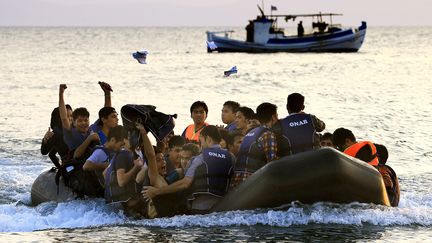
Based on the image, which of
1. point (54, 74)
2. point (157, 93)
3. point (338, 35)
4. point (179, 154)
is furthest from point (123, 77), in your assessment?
point (179, 154)

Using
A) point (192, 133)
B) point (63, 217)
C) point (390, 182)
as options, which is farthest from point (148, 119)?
point (390, 182)

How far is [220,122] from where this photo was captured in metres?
27.6

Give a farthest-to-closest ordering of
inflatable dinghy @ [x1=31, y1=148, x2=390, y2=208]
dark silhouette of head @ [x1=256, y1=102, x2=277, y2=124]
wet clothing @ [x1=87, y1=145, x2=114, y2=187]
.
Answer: wet clothing @ [x1=87, y1=145, x2=114, y2=187]
dark silhouette of head @ [x1=256, y1=102, x2=277, y2=124]
inflatable dinghy @ [x1=31, y1=148, x2=390, y2=208]

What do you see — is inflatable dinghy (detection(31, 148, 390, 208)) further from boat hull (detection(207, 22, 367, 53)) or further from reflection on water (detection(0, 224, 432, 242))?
boat hull (detection(207, 22, 367, 53))

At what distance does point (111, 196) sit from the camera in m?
12.7

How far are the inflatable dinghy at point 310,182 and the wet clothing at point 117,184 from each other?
1348mm

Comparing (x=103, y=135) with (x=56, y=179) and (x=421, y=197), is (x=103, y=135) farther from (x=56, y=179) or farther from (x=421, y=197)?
(x=421, y=197)

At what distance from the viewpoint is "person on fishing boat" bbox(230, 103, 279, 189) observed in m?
12.0

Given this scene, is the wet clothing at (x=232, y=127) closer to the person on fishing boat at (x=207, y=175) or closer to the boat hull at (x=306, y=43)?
the person on fishing boat at (x=207, y=175)

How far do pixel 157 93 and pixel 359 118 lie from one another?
14.8m

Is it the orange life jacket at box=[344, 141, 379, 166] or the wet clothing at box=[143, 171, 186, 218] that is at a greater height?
the orange life jacket at box=[344, 141, 379, 166]

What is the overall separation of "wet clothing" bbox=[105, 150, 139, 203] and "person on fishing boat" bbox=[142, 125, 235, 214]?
1.47 feet

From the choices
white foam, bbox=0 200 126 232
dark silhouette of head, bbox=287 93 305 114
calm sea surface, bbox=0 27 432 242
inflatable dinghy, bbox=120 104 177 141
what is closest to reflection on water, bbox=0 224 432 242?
calm sea surface, bbox=0 27 432 242

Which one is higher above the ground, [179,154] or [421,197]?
[179,154]
